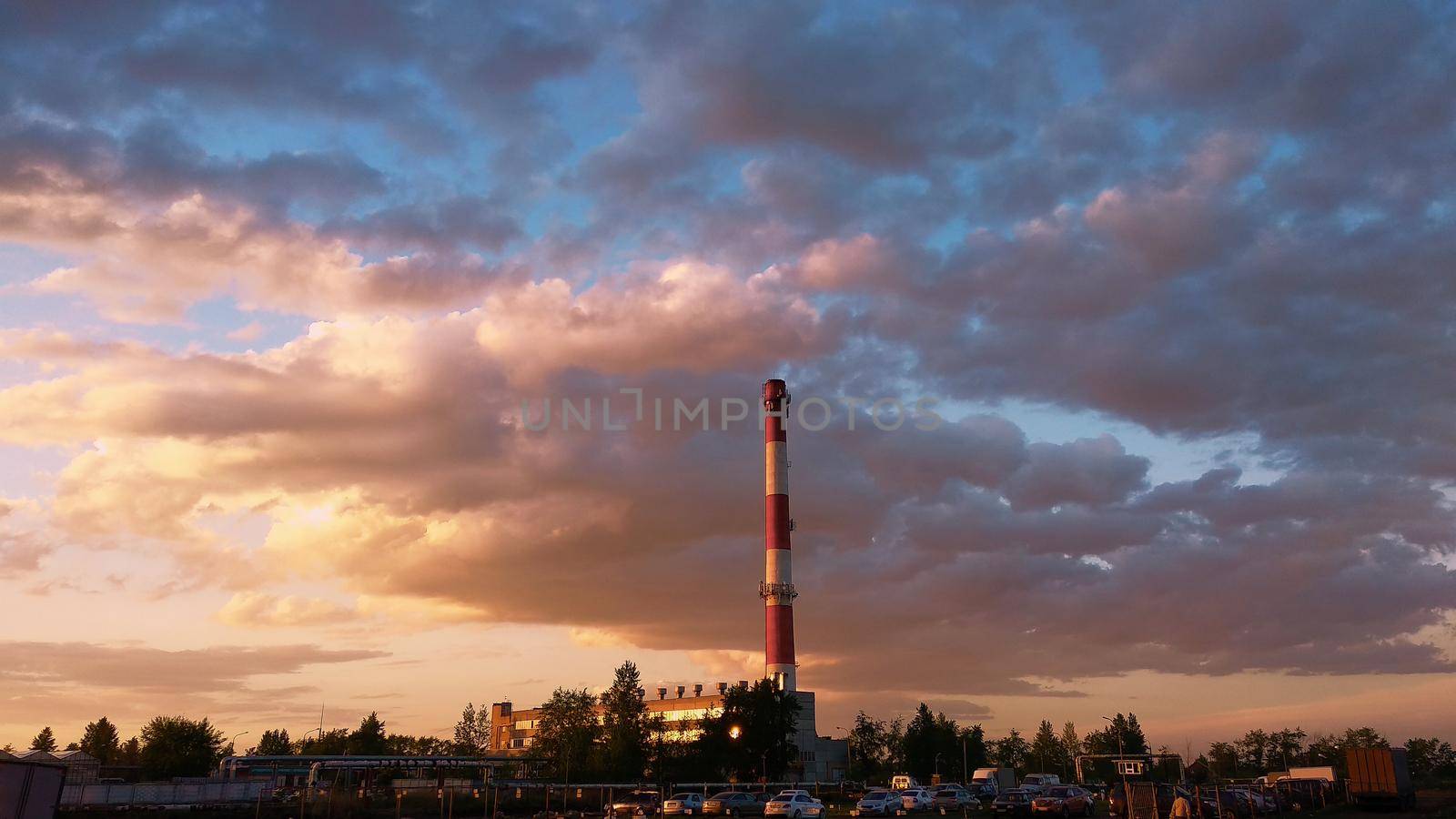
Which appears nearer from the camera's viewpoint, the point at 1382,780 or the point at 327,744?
the point at 1382,780

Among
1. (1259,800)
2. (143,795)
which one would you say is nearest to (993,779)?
(1259,800)

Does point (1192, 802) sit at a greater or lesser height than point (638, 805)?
greater

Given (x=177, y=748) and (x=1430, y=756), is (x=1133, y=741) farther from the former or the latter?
(x=177, y=748)

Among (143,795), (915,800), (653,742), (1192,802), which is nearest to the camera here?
(1192,802)

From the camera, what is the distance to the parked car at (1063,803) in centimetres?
5428

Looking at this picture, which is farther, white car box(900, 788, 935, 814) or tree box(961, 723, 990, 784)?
tree box(961, 723, 990, 784)

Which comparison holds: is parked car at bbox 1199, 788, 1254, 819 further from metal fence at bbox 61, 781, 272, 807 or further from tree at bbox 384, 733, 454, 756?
tree at bbox 384, 733, 454, 756

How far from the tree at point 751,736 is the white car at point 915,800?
34519mm

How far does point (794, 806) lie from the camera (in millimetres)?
60969

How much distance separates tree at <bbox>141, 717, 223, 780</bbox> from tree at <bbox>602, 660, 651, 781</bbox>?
42621 mm

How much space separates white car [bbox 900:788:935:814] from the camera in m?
69.1

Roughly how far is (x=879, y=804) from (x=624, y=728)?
59.2 meters

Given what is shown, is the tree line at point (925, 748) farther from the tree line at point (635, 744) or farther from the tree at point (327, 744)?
the tree at point (327, 744)

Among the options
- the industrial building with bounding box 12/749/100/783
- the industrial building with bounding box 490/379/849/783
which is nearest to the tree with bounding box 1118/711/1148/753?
the industrial building with bounding box 490/379/849/783
